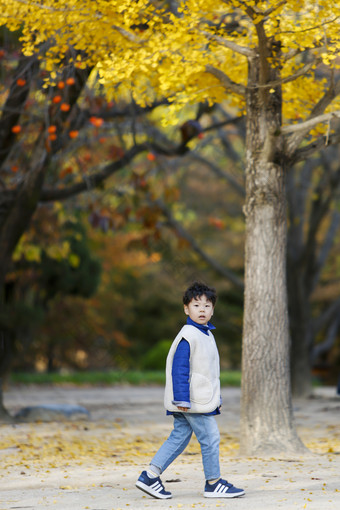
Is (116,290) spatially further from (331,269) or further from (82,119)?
(82,119)

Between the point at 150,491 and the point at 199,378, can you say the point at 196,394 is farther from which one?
the point at 150,491

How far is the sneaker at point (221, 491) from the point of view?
513cm

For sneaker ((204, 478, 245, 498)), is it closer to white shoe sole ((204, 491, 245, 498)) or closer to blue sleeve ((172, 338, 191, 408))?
white shoe sole ((204, 491, 245, 498))

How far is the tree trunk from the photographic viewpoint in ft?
24.6

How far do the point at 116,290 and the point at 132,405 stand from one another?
39.8 ft

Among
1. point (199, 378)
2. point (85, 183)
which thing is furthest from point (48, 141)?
point (199, 378)

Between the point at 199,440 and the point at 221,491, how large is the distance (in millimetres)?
376

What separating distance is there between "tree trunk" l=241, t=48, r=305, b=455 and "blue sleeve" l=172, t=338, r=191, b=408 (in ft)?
8.13

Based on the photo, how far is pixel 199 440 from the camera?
5.25 metres

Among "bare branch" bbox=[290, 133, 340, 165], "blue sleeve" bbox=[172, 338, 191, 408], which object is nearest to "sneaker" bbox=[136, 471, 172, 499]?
"blue sleeve" bbox=[172, 338, 191, 408]

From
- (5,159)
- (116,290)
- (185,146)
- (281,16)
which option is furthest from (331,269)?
(281,16)

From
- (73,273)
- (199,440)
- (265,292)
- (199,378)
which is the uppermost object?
(73,273)

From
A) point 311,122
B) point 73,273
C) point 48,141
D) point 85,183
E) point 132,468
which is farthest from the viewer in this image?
point 73,273

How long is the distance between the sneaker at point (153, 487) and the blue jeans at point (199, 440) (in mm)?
106
